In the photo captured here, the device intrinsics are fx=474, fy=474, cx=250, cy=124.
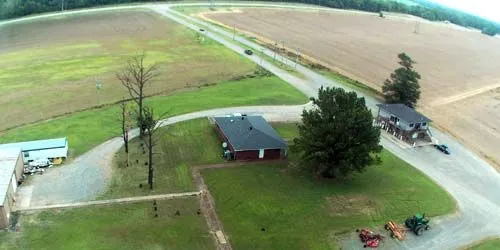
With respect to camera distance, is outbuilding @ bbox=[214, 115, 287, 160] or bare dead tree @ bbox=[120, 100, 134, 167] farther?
outbuilding @ bbox=[214, 115, 287, 160]

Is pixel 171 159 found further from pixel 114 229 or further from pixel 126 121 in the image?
pixel 114 229

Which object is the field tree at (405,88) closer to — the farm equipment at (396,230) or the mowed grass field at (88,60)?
the mowed grass field at (88,60)

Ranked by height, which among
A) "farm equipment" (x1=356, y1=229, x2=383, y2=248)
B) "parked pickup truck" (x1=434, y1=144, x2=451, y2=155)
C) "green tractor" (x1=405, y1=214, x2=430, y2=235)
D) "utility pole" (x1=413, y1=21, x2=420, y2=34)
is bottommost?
"farm equipment" (x1=356, y1=229, x2=383, y2=248)

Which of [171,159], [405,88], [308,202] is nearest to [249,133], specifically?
[171,159]

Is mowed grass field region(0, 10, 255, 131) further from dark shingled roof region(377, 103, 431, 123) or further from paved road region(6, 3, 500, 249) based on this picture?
dark shingled roof region(377, 103, 431, 123)

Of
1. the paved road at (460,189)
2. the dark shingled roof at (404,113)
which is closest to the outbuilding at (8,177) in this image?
the paved road at (460,189)

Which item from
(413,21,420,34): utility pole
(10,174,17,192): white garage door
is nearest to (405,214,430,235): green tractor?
(10,174,17,192): white garage door
